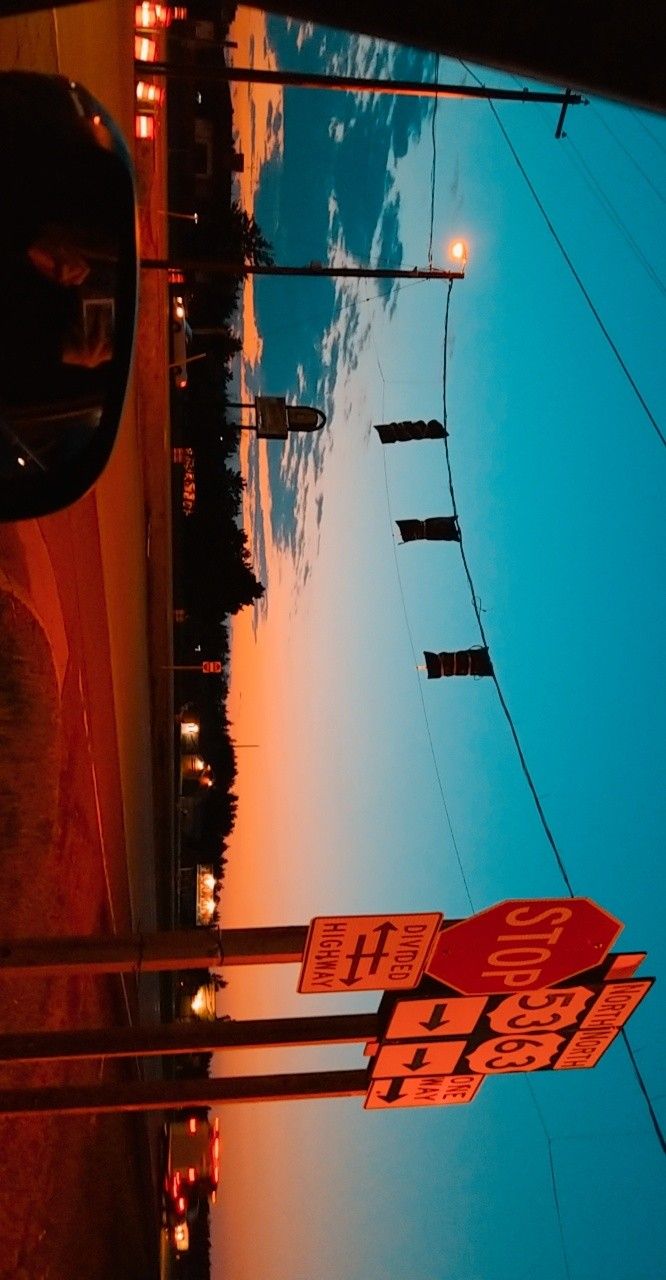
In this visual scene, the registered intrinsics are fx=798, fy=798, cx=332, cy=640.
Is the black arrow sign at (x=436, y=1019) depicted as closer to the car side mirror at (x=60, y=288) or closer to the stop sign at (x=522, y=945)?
the stop sign at (x=522, y=945)

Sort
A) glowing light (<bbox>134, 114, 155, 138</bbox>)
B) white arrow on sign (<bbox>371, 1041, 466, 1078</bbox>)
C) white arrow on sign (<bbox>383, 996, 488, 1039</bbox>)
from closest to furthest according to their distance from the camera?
white arrow on sign (<bbox>383, 996, 488, 1039</bbox>), white arrow on sign (<bbox>371, 1041, 466, 1078</bbox>), glowing light (<bbox>134, 114, 155, 138</bbox>)

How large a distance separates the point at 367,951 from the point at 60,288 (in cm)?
359

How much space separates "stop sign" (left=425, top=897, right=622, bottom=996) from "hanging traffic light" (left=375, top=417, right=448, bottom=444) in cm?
1067

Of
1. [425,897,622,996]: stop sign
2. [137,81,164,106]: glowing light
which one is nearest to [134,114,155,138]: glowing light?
[137,81,164,106]: glowing light

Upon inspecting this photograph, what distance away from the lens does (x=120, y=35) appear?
13.2 m

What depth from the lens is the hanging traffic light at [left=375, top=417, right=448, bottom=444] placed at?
46.0ft

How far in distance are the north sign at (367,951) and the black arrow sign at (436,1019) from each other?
311 mm

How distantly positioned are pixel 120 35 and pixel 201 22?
37.6 feet

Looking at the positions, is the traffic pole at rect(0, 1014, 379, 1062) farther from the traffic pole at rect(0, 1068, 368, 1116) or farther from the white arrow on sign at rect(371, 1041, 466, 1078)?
the traffic pole at rect(0, 1068, 368, 1116)

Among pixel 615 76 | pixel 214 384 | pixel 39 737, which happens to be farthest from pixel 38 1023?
pixel 214 384

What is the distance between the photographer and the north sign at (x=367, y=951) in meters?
4.31

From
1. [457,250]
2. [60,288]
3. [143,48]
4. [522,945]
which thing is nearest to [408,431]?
[457,250]

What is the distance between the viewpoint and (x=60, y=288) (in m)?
2.28

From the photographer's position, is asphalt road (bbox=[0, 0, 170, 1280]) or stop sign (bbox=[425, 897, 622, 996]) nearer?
stop sign (bbox=[425, 897, 622, 996])
